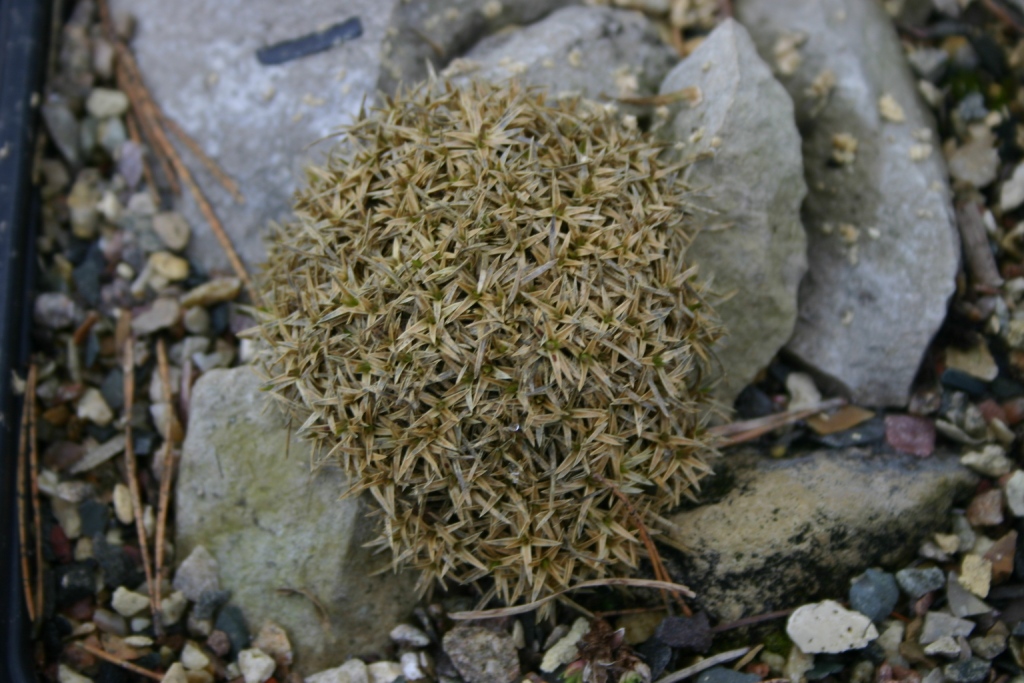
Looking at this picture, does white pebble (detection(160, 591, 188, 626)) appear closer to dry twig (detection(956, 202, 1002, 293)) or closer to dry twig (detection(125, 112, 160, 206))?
dry twig (detection(125, 112, 160, 206))

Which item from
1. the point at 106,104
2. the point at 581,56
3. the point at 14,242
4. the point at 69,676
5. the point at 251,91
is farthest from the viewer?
the point at 106,104

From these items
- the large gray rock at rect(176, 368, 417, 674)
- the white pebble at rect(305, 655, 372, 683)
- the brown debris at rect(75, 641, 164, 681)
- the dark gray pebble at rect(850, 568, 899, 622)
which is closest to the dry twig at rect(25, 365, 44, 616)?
the brown debris at rect(75, 641, 164, 681)

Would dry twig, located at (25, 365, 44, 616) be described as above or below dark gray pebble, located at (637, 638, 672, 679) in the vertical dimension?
above

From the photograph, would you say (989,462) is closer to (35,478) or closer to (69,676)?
(69,676)

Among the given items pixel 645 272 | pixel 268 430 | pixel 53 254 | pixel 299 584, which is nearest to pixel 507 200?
pixel 645 272

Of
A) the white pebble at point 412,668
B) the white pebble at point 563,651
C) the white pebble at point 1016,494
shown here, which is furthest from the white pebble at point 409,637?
the white pebble at point 1016,494

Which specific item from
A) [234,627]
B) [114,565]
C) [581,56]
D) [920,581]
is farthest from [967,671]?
[114,565]
